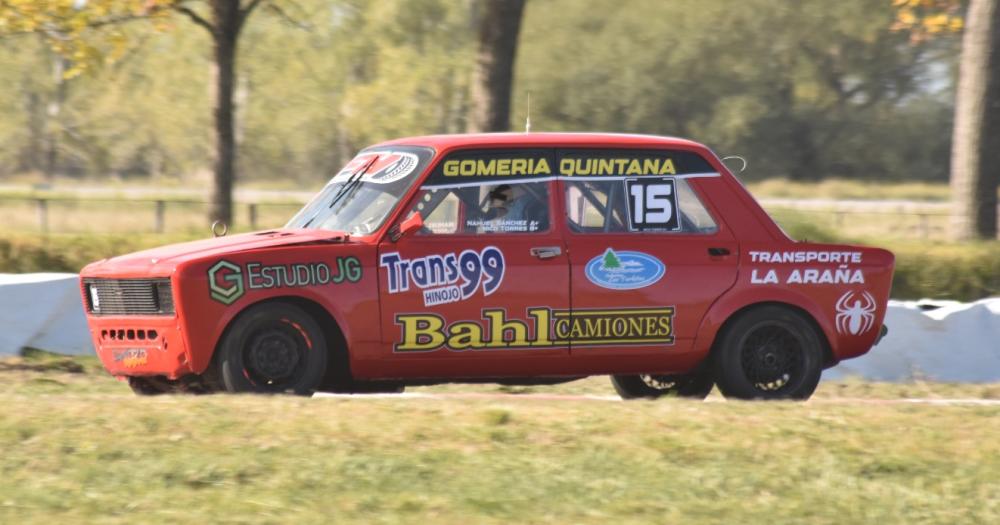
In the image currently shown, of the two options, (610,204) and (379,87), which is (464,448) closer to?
(610,204)

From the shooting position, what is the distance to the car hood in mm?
8055

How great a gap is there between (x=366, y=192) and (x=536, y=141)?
3.62 ft

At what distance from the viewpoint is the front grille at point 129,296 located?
8.05 meters

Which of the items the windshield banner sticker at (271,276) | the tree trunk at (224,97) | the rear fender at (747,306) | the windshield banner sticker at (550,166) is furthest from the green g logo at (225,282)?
the tree trunk at (224,97)

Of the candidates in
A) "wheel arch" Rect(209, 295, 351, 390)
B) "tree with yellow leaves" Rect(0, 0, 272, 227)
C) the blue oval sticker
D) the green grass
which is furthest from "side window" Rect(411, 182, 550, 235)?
the green grass

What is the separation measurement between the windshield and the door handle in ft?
2.79

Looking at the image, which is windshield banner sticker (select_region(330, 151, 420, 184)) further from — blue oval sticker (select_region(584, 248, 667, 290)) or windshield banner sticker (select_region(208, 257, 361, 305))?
blue oval sticker (select_region(584, 248, 667, 290))

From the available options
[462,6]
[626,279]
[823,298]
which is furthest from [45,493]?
[462,6]

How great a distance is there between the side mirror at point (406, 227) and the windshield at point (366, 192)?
0.12 metres

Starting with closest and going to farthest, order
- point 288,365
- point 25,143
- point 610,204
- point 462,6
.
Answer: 1. point 288,365
2. point 610,204
3. point 462,6
4. point 25,143

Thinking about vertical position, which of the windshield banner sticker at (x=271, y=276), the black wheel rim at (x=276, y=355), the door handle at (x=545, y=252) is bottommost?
the black wheel rim at (x=276, y=355)

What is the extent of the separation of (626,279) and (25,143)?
56.4 metres

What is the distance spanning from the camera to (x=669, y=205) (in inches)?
350

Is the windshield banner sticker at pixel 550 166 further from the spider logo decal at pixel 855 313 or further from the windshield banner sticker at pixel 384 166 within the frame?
the spider logo decal at pixel 855 313
